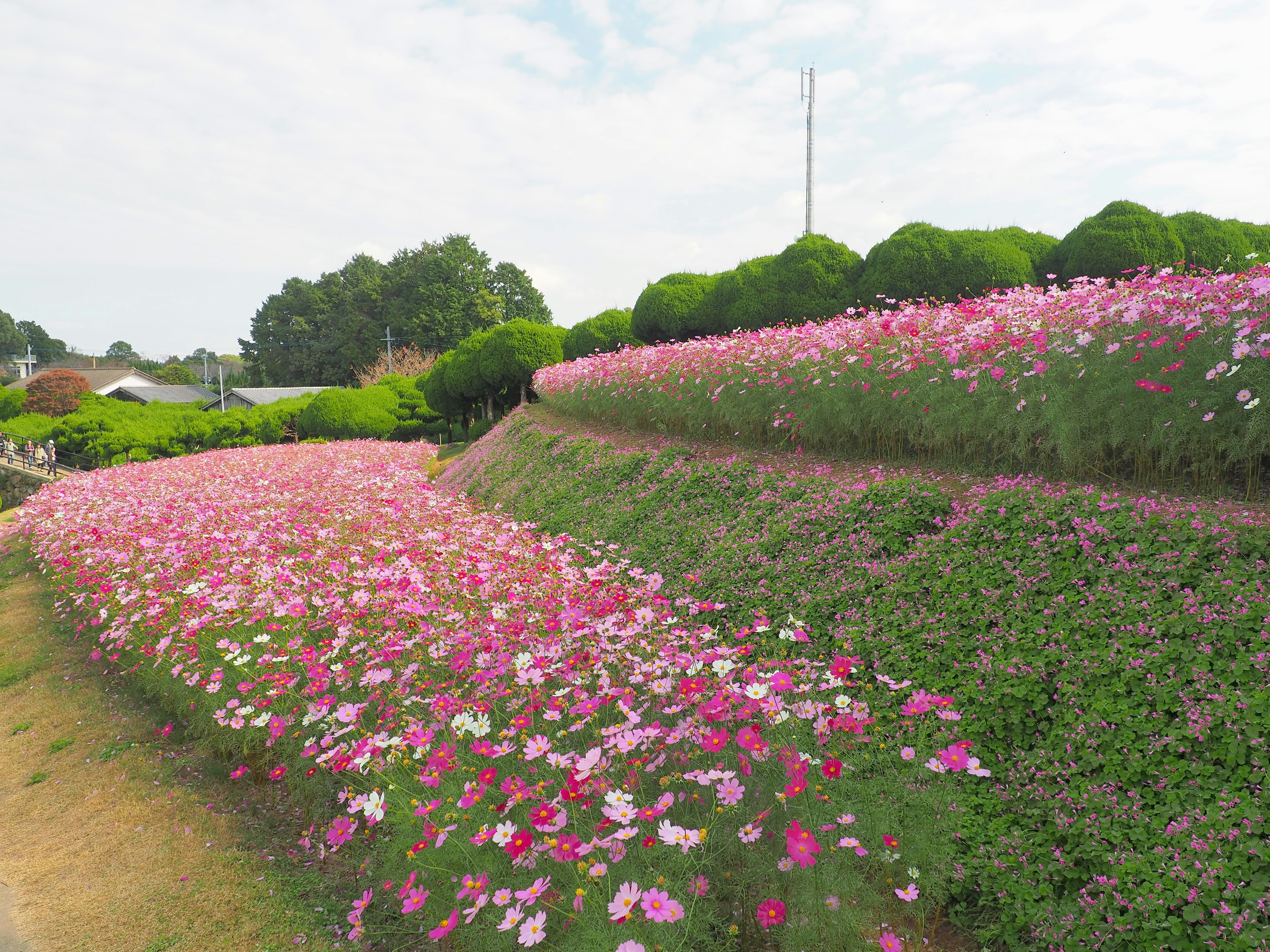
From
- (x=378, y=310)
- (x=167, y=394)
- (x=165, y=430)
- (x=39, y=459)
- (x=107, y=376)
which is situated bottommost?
(x=39, y=459)

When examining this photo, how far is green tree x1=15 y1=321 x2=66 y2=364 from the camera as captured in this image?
78812 mm

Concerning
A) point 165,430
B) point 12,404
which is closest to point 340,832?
point 165,430

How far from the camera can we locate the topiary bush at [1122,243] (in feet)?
34.1

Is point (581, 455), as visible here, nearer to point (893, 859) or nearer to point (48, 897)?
point (48, 897)

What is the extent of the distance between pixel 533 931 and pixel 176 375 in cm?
8128

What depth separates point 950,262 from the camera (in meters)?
11.5

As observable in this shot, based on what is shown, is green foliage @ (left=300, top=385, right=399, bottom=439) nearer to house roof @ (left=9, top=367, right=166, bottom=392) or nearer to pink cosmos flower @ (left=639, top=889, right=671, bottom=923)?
pink cosmos flower @ (left=639, top=889, right=671, bottom=923)

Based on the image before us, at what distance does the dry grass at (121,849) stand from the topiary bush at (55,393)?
38248 mm

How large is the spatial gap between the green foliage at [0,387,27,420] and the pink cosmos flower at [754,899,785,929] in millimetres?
45372

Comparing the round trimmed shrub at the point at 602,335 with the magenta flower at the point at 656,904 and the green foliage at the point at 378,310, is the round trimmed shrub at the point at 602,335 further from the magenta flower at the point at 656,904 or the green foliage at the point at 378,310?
the green foliage at the point at 378,310

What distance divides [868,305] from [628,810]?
11478 millimetres

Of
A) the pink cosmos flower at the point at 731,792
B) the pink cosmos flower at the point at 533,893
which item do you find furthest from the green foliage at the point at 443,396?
the pink cosmos flower at the point at 533,893

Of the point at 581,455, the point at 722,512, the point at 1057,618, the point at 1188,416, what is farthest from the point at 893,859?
the point at 581,455

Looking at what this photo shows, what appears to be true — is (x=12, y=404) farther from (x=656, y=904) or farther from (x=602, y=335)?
(x=656, y=904)
